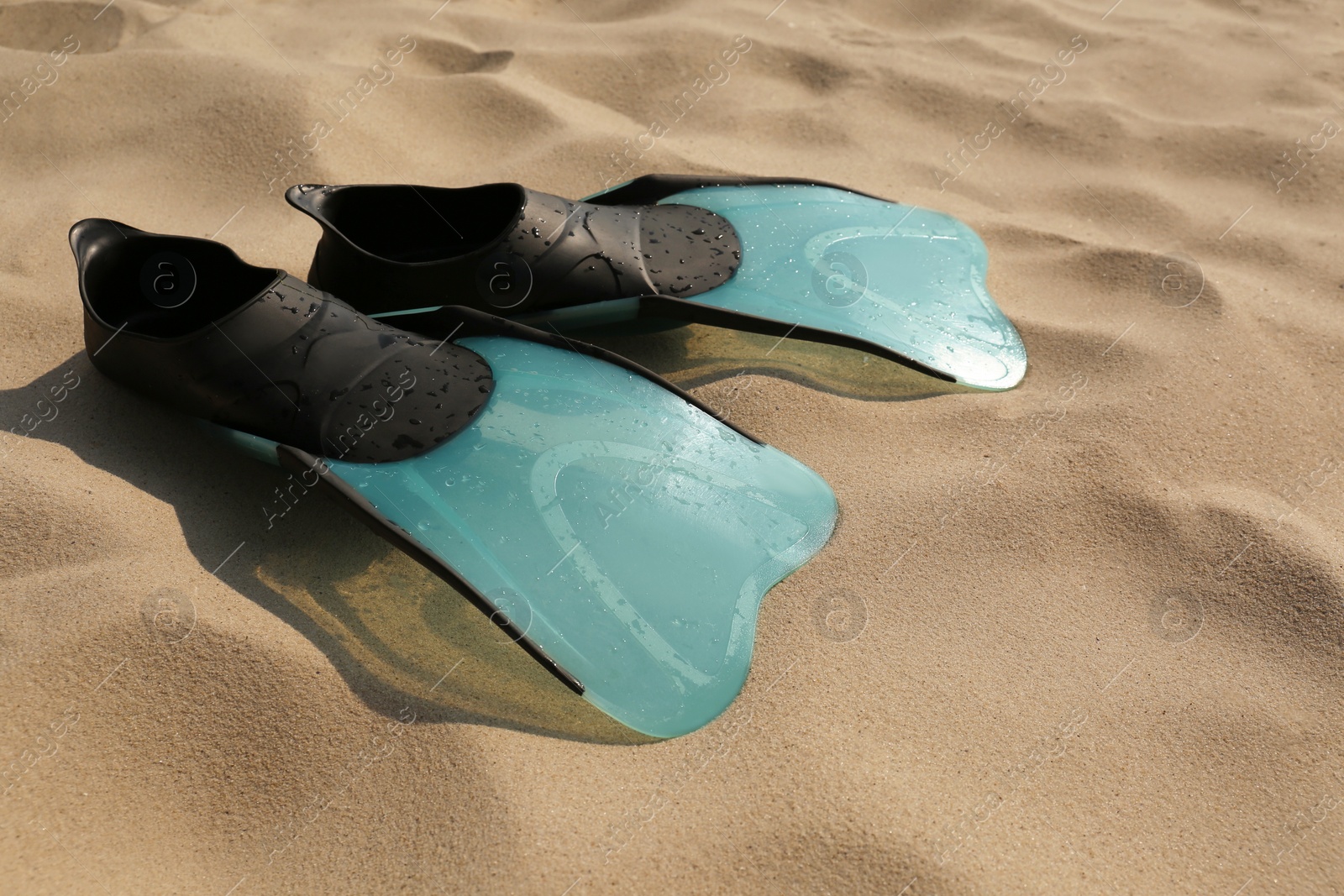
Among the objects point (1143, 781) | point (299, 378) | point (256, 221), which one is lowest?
point (1143, 781)

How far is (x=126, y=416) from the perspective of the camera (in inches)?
A: 69.4

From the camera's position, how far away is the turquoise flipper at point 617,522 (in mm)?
1465

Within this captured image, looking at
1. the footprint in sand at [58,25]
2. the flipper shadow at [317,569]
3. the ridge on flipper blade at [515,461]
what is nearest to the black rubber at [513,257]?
the ridge on flipper blade at [515,461]

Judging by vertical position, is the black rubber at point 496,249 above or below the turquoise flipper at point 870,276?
above

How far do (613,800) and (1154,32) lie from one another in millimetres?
3534

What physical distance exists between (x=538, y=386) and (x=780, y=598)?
1.95ft

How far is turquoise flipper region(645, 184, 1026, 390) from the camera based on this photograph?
2.06m

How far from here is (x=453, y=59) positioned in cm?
312

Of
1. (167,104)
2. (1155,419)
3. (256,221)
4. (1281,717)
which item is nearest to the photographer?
(1281,717)

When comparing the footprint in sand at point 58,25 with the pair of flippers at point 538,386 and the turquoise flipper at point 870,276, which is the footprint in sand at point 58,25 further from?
the turquoise flipper at point 870,276

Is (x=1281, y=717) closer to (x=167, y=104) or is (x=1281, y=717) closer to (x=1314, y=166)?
(x=1314, y=166)

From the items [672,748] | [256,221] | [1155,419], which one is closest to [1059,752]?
[672,748]

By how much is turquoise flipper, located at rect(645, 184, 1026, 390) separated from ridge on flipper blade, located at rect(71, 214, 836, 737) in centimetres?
44

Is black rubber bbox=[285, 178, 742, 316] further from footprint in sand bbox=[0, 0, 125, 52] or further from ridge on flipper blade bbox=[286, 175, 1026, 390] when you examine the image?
footprint in sand bbox=[0, 0, 125, 52]
